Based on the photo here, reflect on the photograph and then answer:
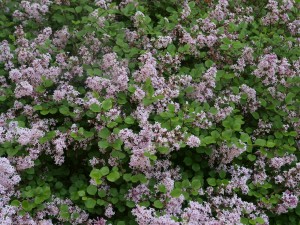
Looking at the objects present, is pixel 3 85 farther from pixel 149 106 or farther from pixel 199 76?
pixel 199 76

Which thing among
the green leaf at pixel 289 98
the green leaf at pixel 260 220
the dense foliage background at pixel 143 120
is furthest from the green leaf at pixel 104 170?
the green leaf at pixel 289 98

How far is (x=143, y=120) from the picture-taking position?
11.3ft

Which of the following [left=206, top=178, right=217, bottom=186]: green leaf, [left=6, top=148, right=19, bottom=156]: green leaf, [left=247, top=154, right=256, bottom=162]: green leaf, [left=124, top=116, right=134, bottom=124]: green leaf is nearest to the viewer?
[left=6, top=148, right=19, bottom=156]: green leaf

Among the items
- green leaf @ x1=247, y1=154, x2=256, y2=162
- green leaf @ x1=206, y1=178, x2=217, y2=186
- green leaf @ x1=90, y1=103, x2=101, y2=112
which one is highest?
green leaf @ x1=247, y1=154, x2=256, y2=162

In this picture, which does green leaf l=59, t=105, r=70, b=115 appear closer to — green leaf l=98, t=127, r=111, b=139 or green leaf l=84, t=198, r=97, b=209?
green leaf l=98, t=127, r=111, b=139

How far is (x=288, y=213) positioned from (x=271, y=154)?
55cm

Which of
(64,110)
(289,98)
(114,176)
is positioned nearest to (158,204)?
(114,176)

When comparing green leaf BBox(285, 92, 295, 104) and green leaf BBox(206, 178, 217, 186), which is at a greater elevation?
green leaf BBox(285, 92, 295, 104)

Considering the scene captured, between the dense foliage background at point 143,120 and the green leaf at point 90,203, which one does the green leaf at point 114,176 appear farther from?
the green leaf at point 90,203

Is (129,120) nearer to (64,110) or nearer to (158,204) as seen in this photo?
(64,110)

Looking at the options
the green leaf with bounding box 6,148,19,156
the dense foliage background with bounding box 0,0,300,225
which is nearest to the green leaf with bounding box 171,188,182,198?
the dense foliage background with bounding box 0,0,300,225

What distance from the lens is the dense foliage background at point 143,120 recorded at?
10.9ft

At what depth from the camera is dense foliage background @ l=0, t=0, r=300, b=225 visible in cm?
333

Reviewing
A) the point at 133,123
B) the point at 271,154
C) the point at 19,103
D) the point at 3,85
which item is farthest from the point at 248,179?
the point at 3,85
